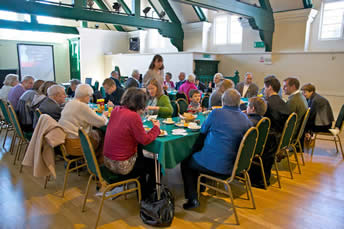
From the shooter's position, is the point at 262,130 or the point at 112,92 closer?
the point at 262,130

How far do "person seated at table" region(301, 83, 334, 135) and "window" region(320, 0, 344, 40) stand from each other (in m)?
4.05

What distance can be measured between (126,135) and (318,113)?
11.1 feet

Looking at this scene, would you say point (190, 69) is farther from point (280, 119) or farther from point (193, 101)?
point (280, 119)

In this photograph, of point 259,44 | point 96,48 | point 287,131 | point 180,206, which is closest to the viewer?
point 180,206

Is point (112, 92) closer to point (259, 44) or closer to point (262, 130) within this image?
point (262, 130)

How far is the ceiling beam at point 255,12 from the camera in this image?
6.22 metres

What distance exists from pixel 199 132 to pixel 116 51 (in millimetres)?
10868

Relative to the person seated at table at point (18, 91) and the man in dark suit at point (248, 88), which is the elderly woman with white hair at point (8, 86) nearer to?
the person seated at table at point (18, 91)

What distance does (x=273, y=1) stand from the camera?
7.47 metres

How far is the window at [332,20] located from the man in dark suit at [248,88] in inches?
135

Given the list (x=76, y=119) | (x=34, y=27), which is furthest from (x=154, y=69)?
(x=34, y=27)

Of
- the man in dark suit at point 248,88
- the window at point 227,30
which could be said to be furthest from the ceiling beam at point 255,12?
the man in dark suit at point 248,88

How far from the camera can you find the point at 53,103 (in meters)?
3.16

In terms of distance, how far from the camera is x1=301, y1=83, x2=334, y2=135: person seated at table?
406cm
